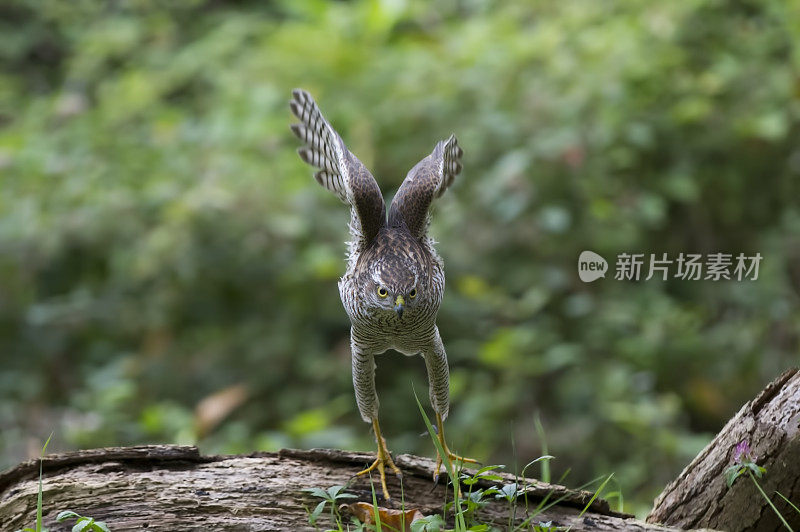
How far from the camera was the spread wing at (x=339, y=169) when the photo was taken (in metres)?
3.28

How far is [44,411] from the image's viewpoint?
23.1ft

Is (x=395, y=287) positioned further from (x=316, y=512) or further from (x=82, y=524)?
(x=82, y=524)

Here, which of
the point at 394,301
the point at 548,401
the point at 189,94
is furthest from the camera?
the point at 189,94

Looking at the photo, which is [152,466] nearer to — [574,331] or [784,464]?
[784,464]

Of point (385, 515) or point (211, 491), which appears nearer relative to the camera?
point (385, 515)

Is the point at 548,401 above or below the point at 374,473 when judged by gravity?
above

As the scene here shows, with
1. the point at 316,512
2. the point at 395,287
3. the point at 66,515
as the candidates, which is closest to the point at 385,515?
the point at 316,512

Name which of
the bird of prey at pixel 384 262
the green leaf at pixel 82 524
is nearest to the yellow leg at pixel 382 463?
the bird of prey at pixel 384 262

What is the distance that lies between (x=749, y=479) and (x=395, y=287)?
4.93 ft

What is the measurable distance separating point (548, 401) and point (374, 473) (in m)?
3.64

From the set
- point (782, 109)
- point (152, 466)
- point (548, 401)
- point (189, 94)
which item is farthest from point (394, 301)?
point (189, 94)

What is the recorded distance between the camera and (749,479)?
10.5ft

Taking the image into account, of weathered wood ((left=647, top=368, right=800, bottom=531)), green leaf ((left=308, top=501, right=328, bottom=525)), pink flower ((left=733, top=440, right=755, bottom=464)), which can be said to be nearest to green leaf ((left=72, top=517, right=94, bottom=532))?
green leaf ((left=308, top=501, right=328, bottom=525))

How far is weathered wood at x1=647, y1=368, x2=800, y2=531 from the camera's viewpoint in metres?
3.14
